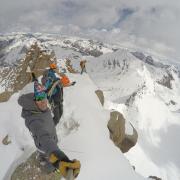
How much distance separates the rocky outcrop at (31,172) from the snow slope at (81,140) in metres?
0.88

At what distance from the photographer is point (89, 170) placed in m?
15.0

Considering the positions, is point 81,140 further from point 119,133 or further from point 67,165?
point 119,133

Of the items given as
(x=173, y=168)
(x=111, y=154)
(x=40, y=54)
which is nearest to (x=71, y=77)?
(x=40, y=54)

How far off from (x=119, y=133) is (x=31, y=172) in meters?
14.2

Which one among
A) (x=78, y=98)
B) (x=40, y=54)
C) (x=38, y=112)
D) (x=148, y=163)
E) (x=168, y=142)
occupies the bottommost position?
(x=168, y=142)

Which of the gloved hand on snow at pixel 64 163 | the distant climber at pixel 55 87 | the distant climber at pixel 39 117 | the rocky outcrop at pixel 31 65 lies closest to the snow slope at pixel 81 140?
the distant climber at pixel 55 87

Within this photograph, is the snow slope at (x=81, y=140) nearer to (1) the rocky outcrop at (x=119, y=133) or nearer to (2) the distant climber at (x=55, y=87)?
(1) the rocky outcrop at (x=119, y=133)

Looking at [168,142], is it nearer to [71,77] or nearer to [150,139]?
[150,139]

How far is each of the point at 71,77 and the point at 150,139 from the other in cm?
17010

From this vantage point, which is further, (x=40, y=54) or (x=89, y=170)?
(x=40, y=54)

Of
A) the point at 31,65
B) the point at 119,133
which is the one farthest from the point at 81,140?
the point at 31,65

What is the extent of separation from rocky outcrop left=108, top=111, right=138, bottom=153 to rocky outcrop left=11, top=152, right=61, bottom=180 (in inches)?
440

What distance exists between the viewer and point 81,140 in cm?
1711

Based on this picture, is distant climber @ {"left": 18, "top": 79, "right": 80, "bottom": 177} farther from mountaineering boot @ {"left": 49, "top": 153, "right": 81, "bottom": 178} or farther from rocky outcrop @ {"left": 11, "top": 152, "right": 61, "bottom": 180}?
rocky outcrop @ {"left": 11, "top": 152, "right": 61, "bottom": 180}
